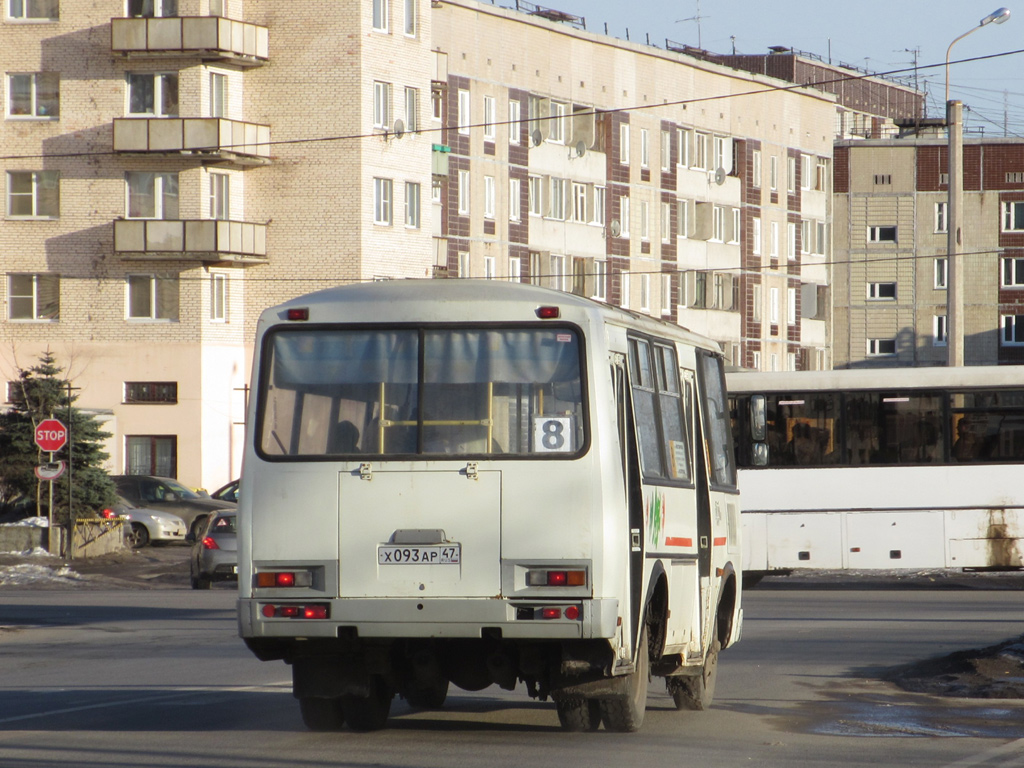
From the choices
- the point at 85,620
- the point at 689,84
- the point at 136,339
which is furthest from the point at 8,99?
the point at 85,620

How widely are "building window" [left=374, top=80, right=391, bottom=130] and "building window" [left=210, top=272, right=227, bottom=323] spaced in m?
6.73

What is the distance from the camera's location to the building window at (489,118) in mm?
62219

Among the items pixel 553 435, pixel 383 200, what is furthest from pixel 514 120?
pixel 553 435

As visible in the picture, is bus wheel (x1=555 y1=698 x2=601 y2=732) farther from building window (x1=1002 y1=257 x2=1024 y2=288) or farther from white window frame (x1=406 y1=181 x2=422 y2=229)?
building window (x1=1002 y1=257 x2=1024 y2=288)

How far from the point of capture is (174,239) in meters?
52.8

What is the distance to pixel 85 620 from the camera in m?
21.9

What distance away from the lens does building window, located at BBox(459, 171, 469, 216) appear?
61.3m

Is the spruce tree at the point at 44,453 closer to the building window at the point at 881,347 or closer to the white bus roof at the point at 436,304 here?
the white bus roof at the point at 436,304

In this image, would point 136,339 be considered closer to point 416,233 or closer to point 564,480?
point 416,233

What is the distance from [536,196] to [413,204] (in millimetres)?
9735

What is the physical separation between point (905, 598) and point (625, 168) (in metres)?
45.7

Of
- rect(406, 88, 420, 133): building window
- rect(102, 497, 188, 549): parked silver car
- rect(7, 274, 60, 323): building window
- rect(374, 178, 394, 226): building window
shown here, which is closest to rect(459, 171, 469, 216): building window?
rect(406, 88, 420, 133): building window

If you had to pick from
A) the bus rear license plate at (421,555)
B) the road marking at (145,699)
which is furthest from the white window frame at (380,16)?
the bus rear license plate at (421,555)

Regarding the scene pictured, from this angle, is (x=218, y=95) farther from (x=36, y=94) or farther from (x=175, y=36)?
(x=36, y=94)
